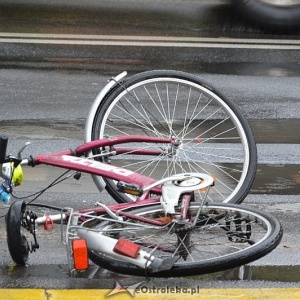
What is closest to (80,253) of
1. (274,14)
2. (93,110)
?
(93,110)

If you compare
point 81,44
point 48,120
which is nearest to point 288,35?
point 81,44

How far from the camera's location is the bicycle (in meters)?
4.38

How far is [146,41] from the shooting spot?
11.4 metres

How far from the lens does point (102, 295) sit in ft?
14.8

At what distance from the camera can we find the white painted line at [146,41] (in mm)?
11219

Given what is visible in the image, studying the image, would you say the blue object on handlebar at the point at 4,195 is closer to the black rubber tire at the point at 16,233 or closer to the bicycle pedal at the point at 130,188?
the black rubber tire at the point at 16,233

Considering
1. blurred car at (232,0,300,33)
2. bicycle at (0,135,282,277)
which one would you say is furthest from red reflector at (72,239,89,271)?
blurred car at (232,0,300,33)

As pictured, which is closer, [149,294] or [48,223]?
[149,294]

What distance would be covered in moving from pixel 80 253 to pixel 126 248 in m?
0.22

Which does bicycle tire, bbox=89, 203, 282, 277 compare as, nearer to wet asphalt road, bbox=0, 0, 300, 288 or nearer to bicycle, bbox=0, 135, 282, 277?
bicycle, bbox=0, 135, 282, 277

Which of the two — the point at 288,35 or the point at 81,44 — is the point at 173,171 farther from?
the point at 288,35

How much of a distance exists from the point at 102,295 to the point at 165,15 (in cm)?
863

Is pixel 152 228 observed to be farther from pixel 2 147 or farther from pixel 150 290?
pixel 2 147

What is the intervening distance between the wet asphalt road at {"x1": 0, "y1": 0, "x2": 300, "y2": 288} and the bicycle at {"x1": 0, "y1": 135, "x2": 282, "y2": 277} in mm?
186
